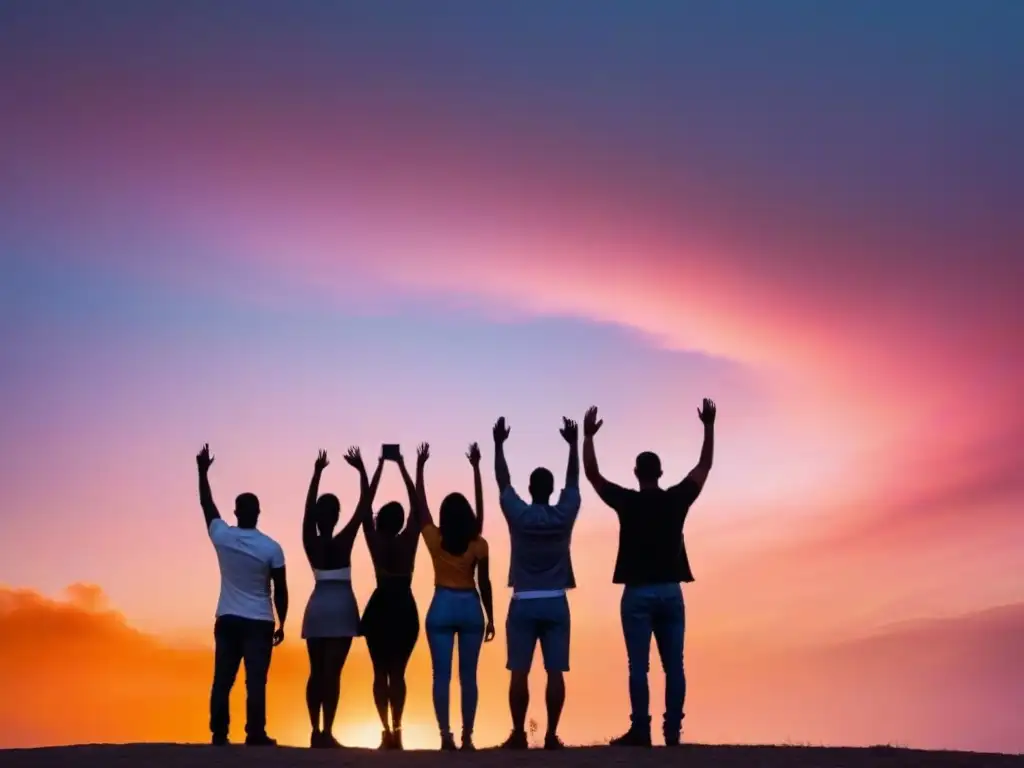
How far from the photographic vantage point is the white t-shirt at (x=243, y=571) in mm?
15938

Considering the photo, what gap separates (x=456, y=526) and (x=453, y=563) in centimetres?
38

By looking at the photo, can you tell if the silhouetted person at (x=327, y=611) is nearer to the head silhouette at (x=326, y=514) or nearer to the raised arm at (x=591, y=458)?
the head silhouette at (x=326, y=514)

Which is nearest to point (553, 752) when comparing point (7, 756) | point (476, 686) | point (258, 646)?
point (476, 686)

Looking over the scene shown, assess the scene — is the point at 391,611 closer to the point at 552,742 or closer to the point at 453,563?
the point at 453,563

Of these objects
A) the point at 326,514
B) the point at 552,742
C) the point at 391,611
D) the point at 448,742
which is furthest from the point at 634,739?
the point at 326,514

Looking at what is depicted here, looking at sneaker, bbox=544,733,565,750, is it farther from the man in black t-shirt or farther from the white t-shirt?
the white t-shirt

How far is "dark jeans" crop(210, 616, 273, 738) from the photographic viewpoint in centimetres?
1583

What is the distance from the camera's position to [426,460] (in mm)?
16484

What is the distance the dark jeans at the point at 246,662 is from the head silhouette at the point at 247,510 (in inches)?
39.8

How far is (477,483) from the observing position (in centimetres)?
1631

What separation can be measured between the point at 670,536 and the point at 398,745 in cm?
366

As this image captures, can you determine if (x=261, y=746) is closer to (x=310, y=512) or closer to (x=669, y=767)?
(x=310, y=512)

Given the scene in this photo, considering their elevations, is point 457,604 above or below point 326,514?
below

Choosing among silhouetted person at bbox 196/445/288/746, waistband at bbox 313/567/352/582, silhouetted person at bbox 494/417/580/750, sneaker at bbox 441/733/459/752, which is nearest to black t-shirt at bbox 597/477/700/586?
silhouetted person at bbox 494/417/580/750
